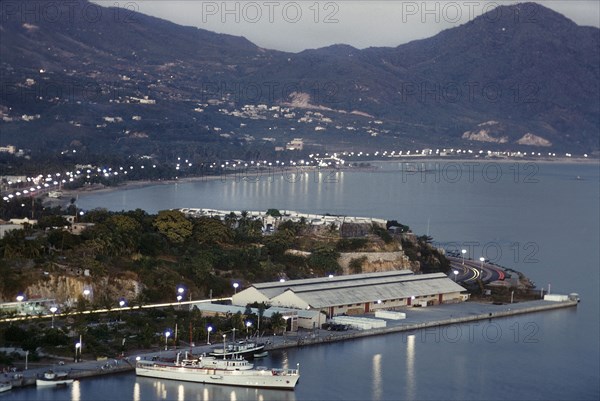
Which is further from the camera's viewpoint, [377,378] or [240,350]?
[240,350]

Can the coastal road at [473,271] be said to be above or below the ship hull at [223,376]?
above

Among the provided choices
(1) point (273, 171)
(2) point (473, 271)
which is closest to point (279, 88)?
(1) point (273, 171)

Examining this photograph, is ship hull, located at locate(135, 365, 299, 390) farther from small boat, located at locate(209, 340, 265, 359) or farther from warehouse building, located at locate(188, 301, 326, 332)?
warehouse building, located at locate(188, 301, 326, 332)

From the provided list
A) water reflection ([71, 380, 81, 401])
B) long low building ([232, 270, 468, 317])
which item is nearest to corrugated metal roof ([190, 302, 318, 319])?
long low building ([232, 270, 468, 317])

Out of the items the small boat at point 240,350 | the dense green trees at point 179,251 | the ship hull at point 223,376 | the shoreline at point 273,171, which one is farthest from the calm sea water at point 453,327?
the dense green trees at point 179,251

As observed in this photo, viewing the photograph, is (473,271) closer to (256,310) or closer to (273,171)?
(256,310)

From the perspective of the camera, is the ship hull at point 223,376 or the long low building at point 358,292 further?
the long low building at point 358,292

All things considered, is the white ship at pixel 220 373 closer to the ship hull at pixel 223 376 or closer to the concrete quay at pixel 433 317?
the ship hull at pixel 223 376
